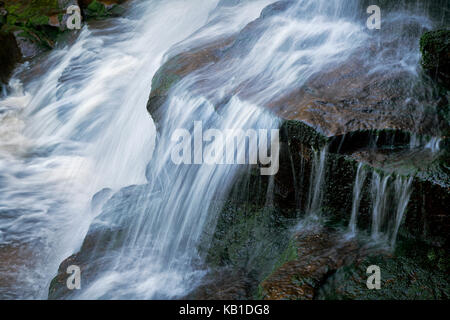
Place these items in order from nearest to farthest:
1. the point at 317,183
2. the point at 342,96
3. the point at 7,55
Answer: the point at 317,183, the point at 342,96, the point at 7,55

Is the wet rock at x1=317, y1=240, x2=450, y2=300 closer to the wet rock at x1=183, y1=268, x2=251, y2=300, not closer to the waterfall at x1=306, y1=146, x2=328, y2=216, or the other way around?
the wet rock at x1=183, y1=268, x2=251, y2=300

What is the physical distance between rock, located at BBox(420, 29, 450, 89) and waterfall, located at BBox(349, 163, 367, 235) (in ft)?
4.12

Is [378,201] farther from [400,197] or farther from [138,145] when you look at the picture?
[138,145]

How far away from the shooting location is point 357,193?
393 cm

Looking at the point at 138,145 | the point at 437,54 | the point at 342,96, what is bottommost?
the point at 138,145

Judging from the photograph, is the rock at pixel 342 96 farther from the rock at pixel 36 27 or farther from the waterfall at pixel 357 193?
the rock at pixel 36 27

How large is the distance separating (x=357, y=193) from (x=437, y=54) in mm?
1489

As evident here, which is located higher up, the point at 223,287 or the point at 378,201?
the point at 378,201

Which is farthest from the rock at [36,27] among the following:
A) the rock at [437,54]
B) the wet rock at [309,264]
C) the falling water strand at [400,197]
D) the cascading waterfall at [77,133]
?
the falling water strand at [400,197]

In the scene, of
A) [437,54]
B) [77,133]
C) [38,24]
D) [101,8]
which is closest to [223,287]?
[437,54]

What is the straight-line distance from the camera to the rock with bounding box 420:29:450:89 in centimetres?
409

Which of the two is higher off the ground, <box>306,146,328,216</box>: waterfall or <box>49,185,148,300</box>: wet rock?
<box>306,146,328,216</box>: waterfall

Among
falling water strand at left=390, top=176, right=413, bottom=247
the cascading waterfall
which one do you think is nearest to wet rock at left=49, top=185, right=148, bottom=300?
the cascading waterfall
